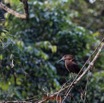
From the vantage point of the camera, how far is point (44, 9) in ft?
16.8

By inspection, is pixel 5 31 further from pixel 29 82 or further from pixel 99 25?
pixel 99 25

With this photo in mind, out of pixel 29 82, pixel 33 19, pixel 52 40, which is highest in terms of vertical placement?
pixel 33 19

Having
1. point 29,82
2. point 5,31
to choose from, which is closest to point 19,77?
point 29,82

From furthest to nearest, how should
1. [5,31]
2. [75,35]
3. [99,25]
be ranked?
1. [99,25]
2. [75,35]
3. [5,31]

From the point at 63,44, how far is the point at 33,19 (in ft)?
1.73

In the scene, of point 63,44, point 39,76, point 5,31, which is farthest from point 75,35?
point 5,31

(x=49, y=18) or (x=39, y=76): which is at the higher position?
(x=49, y=18)

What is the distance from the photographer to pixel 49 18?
16.7 ft

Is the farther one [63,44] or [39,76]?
[63,44]

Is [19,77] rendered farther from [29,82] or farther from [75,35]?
[75,35]

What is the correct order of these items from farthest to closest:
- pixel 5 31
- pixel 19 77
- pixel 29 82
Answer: pixel 29 82, pixel 19 77, pixel 5 31

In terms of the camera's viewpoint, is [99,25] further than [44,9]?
Yes

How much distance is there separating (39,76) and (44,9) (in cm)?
108

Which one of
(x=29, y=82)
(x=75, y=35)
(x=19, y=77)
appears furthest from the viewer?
(x=75, y=35)
